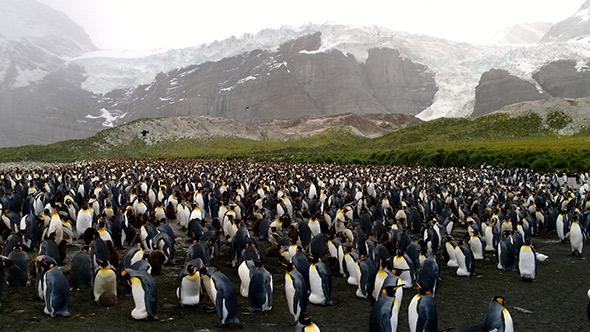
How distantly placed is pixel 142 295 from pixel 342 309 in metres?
3.15

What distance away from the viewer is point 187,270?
25.1 feet

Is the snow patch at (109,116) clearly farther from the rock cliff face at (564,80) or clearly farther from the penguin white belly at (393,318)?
the penguin white belly at (393,318)

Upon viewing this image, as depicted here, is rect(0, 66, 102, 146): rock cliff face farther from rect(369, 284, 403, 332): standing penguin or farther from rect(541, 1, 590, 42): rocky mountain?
rect(541, 1, 590, 42): rocky mountain

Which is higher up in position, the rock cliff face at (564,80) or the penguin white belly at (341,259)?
the rock cliff face at (564,80)

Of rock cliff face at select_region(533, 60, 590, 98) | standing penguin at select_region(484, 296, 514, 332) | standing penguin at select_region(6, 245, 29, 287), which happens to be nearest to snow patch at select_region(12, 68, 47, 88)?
rock cliff face at select_region(533, 60, 590, 98)

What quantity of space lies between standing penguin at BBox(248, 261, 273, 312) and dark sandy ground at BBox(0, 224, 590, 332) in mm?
160

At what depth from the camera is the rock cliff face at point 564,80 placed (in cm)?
11319

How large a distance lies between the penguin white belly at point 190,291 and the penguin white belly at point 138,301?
72 centimetres

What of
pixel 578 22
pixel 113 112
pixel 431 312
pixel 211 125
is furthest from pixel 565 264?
pixel 578 22

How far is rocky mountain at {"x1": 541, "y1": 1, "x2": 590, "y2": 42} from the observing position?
17200 cm

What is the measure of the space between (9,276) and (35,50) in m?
208

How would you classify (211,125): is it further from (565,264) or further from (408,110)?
(565,264)

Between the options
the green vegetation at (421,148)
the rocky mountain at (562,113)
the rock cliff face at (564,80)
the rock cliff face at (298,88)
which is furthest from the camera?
the rock cliff face at (298,88)

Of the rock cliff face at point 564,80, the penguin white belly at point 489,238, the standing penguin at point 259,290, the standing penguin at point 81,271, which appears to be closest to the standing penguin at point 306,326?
the standing penguin at point 259,290
